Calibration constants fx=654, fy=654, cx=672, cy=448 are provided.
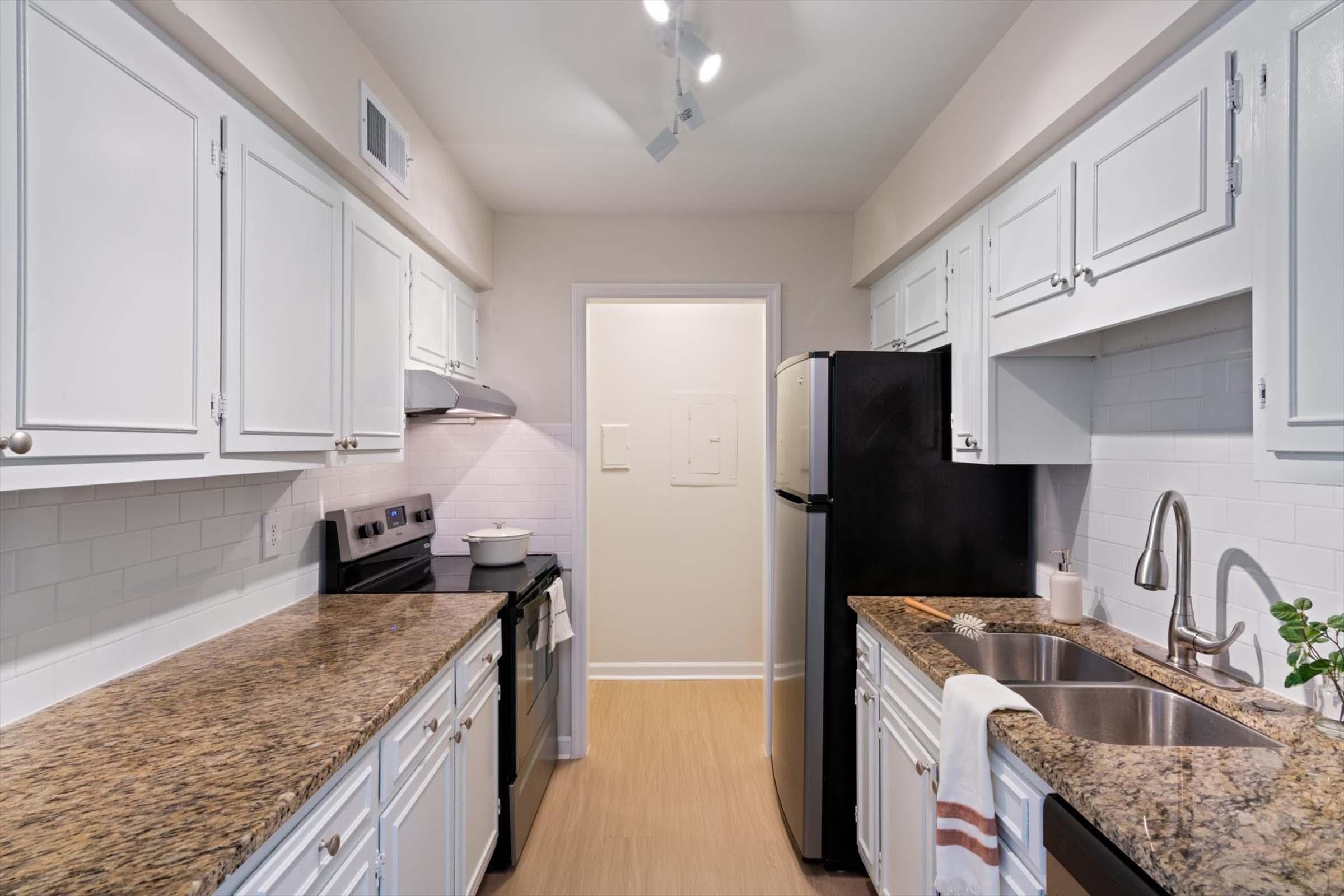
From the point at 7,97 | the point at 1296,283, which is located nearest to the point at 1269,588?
the point at 1296,283

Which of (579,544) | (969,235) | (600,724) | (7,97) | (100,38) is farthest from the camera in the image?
(600,724)

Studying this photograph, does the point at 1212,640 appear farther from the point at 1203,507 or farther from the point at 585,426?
the point at 585,426

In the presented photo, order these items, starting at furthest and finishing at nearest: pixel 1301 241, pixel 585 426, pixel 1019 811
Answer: pixel 585 426 → pixel 1019 811 → pixel 1301 241

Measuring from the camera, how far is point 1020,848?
1241 mm

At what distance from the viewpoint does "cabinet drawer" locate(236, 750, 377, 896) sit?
0.98 meters

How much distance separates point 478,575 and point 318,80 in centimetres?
179

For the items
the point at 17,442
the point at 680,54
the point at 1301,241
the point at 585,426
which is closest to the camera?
the point at 17,442

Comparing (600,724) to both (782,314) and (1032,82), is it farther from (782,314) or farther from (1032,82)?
(1032,82)

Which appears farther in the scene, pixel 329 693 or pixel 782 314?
pixel 782 314

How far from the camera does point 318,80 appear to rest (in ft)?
5.38

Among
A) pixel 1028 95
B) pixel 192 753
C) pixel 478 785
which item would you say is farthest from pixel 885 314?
pixel 192 753

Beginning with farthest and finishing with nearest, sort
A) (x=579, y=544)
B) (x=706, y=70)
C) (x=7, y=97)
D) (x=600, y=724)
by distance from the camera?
(x=600, y=724), (x=579, y=544), (x=706, y=70), (x=7, y=97)

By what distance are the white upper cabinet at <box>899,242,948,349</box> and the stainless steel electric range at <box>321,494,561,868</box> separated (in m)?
1.81

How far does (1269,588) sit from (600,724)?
3.03m
